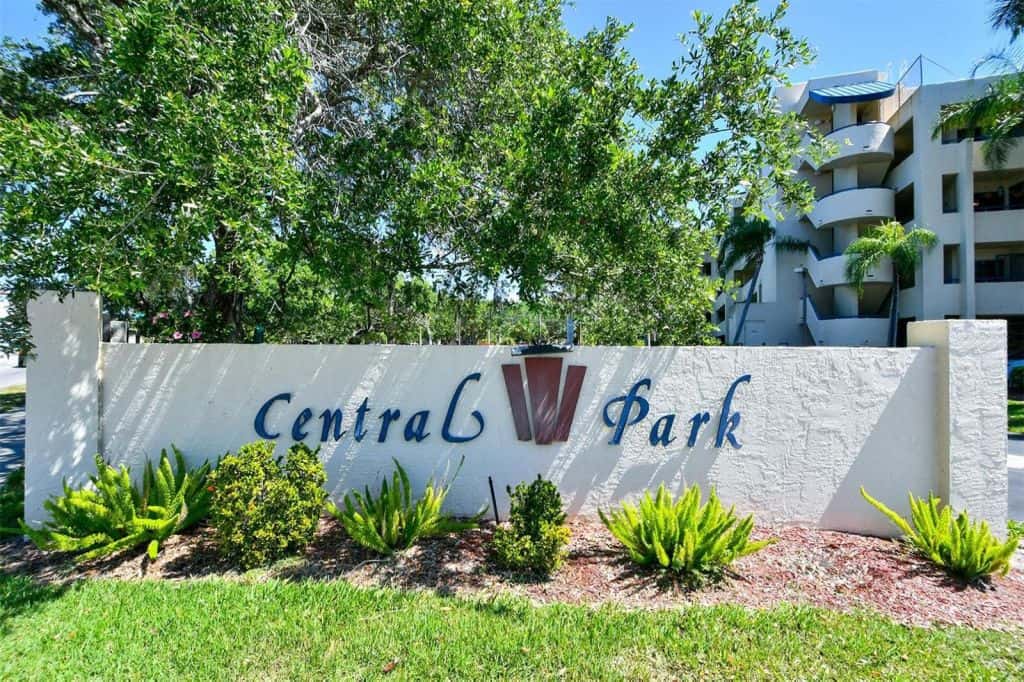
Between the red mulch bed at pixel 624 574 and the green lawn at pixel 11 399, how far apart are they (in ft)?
52.2

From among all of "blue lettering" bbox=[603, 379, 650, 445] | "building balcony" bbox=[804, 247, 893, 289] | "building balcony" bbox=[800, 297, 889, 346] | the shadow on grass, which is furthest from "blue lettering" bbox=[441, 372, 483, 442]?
"building balcony" bbox=[800, 297, 889, 346]

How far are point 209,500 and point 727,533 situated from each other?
17.6 feet

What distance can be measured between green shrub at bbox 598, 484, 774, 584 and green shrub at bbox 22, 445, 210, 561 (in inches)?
176

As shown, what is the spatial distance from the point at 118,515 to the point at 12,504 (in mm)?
3382

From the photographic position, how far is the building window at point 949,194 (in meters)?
21.8

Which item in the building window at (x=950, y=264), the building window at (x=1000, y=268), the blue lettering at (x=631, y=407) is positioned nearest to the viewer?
the blue lettering at (x=631, y=407)

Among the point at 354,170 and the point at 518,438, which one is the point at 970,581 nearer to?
the point at 518,438

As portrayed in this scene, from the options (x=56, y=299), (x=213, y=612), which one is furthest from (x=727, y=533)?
(x=56, y=299)

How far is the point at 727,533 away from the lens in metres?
4.79

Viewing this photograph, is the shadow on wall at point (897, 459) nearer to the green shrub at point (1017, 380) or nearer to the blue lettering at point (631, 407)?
the blue lettering at point (631, 407)

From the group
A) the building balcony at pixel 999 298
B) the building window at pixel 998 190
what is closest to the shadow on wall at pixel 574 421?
the building balcony at pixel 999 298

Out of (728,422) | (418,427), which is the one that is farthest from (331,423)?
(728,422)

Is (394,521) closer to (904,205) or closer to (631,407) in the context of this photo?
(631,407)

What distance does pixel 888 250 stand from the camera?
20344mm
